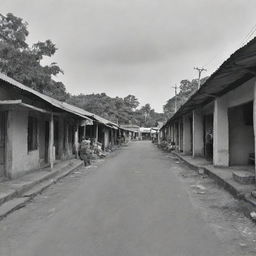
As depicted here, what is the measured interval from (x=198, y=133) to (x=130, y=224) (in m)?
14.7

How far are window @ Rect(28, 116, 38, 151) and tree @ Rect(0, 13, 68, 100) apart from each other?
16665 millimetres

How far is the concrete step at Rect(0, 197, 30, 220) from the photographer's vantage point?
718cm

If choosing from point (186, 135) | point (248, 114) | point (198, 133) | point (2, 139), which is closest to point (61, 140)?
point (198, 133)

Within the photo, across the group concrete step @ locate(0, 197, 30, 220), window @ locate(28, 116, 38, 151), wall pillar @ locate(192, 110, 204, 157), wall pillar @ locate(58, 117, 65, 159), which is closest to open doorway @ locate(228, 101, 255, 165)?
wall pillar @ locate(192, 110, 204, 157)

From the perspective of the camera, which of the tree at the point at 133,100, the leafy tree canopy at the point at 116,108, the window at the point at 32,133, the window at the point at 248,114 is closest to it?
the window at the point at 32,133

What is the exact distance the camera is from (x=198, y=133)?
20312mm

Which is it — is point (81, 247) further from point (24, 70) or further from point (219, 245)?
point (24, 70)

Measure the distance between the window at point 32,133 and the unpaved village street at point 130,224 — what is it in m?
3.80

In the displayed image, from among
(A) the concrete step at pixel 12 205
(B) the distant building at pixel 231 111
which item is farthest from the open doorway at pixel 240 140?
(A) the concrete step at pixel 12 205

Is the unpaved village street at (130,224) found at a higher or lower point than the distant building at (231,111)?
lower

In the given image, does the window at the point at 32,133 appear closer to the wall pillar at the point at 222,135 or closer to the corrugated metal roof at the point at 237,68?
the corrugated metal roof at the point at 237,68

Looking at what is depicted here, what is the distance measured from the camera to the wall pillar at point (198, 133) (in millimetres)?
20125

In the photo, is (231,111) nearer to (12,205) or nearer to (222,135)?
(222,135)

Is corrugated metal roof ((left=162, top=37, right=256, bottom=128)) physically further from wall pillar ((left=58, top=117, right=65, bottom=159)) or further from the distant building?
wall pillar ((left=58, top=117, right=65, bottom=159))
